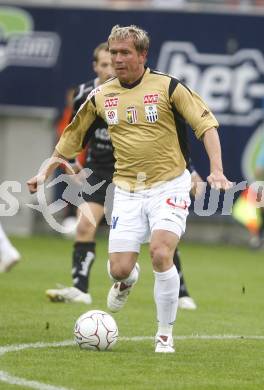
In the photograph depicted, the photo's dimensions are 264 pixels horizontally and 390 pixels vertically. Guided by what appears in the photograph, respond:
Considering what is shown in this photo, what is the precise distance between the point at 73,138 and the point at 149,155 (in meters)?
0.79

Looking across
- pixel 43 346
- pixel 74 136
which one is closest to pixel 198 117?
pixel 74 136

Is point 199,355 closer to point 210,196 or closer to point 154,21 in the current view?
point 210,196

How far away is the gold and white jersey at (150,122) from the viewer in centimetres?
838

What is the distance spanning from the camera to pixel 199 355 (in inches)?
325

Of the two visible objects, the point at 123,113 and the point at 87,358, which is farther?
the point at 123,113

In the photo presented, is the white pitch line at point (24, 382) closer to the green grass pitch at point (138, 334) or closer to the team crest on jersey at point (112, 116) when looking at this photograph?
the green grass pitch at point (138, 334)

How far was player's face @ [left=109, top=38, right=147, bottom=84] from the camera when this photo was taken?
27.3 feet

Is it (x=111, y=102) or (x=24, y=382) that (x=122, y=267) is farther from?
(x=24, y=382)

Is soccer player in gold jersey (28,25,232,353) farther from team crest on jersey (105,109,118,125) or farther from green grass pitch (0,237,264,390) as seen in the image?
green grass pitch (0,237,264,390)

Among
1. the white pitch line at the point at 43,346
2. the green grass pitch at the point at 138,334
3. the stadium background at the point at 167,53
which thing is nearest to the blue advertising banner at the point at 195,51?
the stadium background at the point at 167,53

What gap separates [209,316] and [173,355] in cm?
264

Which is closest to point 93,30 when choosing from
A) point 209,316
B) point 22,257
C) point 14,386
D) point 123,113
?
point 22,257

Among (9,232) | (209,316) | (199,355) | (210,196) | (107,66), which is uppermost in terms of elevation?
(107,66)

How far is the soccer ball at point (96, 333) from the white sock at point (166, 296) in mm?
381
